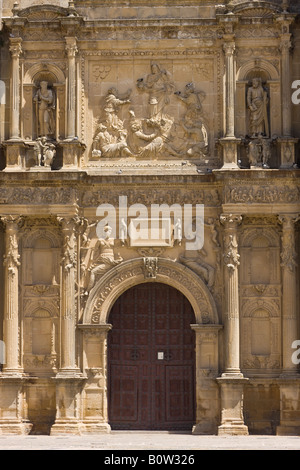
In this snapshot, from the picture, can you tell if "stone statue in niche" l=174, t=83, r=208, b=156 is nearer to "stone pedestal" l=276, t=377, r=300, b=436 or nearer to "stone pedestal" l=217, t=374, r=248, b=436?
"stone pedestal" l=217, t=374, r=248, b=436

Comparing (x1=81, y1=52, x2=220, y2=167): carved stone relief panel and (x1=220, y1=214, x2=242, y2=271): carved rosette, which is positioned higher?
(x1=81, y1=52, x2=220, y2=167): carved stone relief panel

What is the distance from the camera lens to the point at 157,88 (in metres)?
35.3

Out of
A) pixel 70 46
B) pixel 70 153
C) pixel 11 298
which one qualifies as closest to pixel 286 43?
pixel 70 46

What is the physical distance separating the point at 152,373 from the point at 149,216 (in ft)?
12.8

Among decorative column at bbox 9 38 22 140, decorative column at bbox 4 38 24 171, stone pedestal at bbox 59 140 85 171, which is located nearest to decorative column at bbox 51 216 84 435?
stone pedestal at bbox 59 140 85 171

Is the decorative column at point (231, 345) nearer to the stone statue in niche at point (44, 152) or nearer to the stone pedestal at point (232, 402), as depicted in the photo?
the stone pedestal at point (232, 402)

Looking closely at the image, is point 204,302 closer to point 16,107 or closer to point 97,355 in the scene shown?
point 97,355

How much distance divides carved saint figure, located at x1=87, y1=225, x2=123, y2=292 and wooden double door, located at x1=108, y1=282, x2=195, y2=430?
1426 millimetres

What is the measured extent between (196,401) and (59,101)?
27.0 feet

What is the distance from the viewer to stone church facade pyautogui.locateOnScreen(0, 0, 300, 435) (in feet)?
112

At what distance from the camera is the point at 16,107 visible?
1378 inches

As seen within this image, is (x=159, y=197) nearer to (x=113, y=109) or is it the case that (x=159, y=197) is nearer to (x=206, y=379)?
(x=113, y=109)

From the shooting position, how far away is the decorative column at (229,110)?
3441cm

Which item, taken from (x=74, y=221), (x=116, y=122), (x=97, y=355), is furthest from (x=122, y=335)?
(x=116, y=122)
